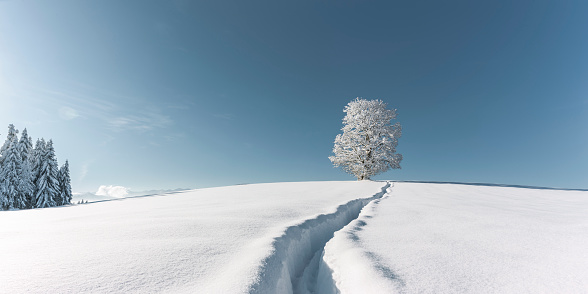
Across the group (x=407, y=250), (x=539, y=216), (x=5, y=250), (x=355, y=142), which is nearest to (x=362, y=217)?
(x=407, y=250)

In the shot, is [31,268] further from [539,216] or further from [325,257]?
[539,216]

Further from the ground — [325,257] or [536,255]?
[536,255]

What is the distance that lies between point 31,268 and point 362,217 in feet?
13.9

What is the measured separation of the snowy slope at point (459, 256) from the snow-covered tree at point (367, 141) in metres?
15.9

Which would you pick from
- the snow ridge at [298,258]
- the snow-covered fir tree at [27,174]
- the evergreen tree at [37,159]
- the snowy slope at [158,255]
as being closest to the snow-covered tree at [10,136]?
the snow-covered fir tree at [27,174]

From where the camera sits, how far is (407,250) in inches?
104

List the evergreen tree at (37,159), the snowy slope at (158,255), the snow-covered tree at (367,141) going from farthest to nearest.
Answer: the evergreen tree at (37,159), the snow-covered tree at (367,141), the snowy slope at (158,255)

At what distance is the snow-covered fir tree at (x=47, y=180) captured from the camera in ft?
83.7

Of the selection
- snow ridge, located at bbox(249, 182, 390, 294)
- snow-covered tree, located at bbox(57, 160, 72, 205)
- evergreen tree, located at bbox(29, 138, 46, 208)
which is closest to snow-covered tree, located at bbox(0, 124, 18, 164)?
evergreen tree, located at bbox(29, 138, 46, 208)

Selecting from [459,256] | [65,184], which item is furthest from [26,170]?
[459,256]

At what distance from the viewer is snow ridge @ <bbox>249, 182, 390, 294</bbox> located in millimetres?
2107

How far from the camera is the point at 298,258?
127 inches

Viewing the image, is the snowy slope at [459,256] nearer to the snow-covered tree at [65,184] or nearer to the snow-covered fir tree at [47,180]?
the snow-covered fir tree at [47,180]

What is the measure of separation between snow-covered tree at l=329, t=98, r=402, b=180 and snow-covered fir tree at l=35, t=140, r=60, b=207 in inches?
1220
